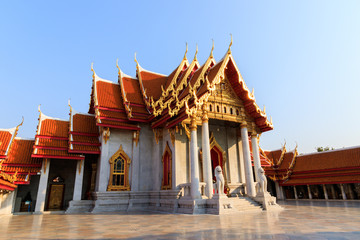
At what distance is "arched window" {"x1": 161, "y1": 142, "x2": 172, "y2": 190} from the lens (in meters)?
12.3

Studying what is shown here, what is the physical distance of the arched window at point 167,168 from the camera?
1233 centimetres

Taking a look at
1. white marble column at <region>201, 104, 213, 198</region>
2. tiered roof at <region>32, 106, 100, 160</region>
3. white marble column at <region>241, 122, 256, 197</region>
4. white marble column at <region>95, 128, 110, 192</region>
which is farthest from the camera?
tiered roof at <region>32, 106, 100, 160</region>

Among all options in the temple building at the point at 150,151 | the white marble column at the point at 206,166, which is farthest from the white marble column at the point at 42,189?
the white marble column at the point at 206,166

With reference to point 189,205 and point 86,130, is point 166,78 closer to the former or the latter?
point 86,130

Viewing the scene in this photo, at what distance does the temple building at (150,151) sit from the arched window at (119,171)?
0.05m

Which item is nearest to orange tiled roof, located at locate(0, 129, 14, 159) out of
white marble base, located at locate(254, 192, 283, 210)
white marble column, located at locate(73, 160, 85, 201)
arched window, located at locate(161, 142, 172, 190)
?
white marble column, located at locate(73, 160, 85, 201)

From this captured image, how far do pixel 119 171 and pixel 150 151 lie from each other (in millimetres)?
2126

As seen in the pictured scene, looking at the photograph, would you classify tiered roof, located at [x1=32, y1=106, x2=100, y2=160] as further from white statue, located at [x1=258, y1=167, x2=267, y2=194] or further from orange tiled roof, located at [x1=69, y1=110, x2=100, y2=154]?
white statue, located at [x1=258, y1=167, x2=267, y2=194]

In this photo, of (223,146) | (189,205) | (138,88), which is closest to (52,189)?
(138,88)

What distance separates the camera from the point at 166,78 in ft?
61.3

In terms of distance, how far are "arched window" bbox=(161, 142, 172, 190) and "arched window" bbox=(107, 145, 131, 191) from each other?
2.15 meters

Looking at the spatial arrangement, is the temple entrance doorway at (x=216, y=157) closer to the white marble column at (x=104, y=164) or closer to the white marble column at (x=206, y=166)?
the white marble column at (x=206, y=166)

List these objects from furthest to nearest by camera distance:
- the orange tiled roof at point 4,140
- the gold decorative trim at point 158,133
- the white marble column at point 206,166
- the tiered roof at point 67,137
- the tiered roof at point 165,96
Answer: the gold decorative trim at point 158,133, the orange tiled roof at point 4,140, the tiered roof at point 67,137, the tiered roof at point 165,96, the white marble column at point 206,166

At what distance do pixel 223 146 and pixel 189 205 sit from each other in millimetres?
4895
